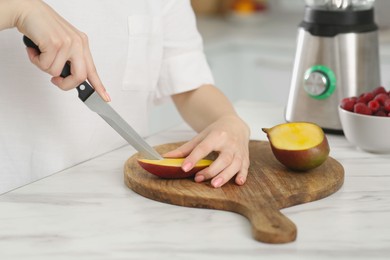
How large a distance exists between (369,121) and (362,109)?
0.03 meters

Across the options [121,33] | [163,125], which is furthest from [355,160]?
[163,125]

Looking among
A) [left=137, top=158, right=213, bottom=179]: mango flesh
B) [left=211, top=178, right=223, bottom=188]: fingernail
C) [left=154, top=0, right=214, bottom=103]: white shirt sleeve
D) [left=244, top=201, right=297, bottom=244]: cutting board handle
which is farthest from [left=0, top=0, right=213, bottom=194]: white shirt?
[left=244, top=201, right=297, bottom=244]: cutting board handle

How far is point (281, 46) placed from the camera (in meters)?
3.03

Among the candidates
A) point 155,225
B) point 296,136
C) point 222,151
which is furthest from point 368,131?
point 155,225

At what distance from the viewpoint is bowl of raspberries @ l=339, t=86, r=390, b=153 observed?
1384 mm

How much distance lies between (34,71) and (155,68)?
0.30 meters

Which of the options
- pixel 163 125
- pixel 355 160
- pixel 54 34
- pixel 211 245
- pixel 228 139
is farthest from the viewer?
pixel 163 125

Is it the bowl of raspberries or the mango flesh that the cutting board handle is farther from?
the bowl of raspberries

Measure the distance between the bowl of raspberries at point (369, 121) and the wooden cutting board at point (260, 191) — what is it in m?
0.17

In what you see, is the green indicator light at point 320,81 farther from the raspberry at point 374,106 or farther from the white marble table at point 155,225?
the white marble table at point 155,225

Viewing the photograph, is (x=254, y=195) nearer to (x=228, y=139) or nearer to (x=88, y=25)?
(x=228, y=139)

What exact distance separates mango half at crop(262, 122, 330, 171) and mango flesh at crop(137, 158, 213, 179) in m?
0.13

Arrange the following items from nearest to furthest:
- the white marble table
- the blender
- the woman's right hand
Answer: the white marble table → the woman's right hand → the blender

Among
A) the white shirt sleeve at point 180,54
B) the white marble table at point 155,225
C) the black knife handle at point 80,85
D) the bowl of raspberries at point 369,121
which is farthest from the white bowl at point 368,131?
the black knife handle at point 80,85
